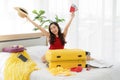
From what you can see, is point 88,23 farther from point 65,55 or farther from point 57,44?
point 65,55

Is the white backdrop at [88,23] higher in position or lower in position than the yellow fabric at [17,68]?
higher

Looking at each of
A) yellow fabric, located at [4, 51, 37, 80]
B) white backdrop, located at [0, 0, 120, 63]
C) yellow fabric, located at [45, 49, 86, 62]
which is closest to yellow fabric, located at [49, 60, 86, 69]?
yellow fabric, located at [45, 49, 86, 62]

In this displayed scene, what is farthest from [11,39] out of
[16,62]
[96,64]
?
[96,64]

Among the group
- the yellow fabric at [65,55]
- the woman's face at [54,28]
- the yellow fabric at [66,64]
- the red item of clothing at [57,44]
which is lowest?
the yellow fabric at [66,64]

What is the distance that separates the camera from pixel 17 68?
95.1 inches

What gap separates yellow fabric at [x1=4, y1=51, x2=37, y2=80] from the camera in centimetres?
232

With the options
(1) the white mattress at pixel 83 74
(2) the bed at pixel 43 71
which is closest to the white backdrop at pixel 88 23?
(2) the bed at pixel 43 71

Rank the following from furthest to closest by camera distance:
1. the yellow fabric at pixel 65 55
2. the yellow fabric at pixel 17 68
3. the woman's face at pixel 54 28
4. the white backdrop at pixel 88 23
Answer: the white backdrop at pixel 88 23 → the woman's face at pixel 54 28 → the yellow fabric at pixel 65 55 → the yellow fabric at pixel 17 68

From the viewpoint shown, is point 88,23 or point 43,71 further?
point 88,23

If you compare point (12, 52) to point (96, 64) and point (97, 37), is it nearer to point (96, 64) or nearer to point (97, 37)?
point (96, 64)

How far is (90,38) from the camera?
149 inches

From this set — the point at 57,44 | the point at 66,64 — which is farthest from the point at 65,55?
the point at 57,44

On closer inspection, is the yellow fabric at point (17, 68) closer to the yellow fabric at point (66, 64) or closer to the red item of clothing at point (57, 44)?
the yellow fabric at point (66, 64)

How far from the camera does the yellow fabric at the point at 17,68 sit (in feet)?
7.60
